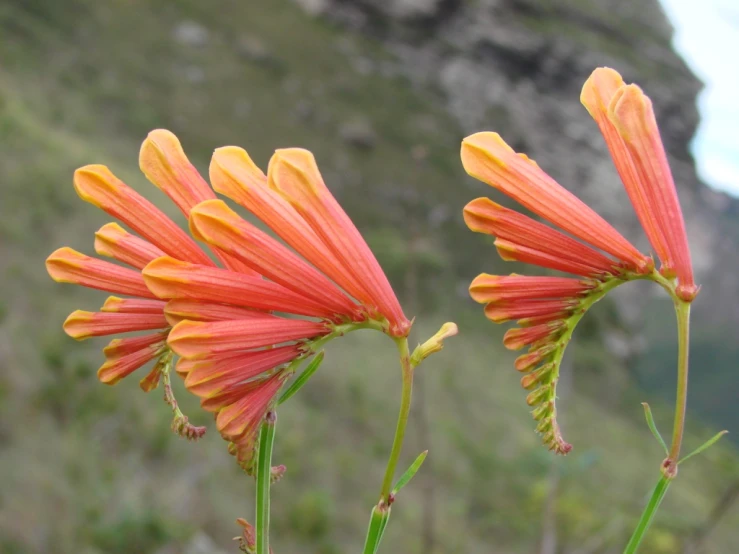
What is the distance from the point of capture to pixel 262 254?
106cm

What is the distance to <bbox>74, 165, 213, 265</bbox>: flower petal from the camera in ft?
3.79

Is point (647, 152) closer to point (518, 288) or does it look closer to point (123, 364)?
point (518, 288)

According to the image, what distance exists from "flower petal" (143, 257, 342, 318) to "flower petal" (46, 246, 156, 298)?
20 centimetres

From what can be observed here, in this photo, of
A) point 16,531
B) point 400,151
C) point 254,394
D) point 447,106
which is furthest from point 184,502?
point 447,106

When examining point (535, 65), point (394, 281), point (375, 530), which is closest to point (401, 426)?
point (375, 530)

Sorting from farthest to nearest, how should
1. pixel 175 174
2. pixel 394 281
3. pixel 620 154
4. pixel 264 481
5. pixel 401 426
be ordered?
1. pixel 394 281
2. pixel 175 174
3. pixel 620 154
4. pixel 264 481
5. pixel 401 426

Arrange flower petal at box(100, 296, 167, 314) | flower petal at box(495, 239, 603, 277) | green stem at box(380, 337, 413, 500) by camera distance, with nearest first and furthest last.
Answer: green stem at box(380, 337, 413, 500)
flower petal at box(495, 239, 603, 277)
flower petal at box(100, 296, 167, 314)

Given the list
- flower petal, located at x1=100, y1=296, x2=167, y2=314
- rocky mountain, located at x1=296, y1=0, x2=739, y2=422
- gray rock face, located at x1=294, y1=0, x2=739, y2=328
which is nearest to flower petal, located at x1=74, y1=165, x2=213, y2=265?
flower petal, located at x1=100, y1=296, x2=167, y2=314

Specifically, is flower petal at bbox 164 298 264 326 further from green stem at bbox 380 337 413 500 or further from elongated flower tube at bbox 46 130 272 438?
green stem at bbox 380 337 413 500

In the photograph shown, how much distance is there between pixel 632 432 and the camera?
21.3m

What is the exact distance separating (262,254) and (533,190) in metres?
0.48

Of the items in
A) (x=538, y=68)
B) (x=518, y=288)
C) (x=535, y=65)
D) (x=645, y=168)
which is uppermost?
(x=535, y=65)

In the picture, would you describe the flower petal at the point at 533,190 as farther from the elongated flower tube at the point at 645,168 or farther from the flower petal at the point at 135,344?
the flower petal at the point at 135,344

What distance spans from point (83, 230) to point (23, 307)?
344 cm
